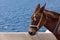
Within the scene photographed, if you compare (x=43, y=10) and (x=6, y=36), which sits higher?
(x=43, y=10)

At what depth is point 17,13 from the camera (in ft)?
22.1

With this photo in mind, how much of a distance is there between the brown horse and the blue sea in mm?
2510

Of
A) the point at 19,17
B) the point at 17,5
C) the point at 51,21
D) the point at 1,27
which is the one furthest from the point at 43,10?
the point at 17,5

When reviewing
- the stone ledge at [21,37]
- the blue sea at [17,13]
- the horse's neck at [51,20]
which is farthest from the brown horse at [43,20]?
the blue sea at [17,13]

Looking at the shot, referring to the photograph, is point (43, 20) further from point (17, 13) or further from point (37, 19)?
point (17, 13)

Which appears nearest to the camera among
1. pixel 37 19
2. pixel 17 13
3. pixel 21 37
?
pixel 37 19

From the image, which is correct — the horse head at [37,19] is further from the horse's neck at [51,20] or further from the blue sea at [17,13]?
the blue sea at [17,13]

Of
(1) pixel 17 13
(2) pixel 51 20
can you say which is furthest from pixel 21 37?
(1) pixel 17 13

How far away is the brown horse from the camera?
261cm

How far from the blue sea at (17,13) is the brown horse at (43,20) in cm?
251

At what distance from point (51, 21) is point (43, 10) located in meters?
0.22

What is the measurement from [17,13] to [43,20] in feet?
13.6

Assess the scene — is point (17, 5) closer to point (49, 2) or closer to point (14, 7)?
point (14, 7)

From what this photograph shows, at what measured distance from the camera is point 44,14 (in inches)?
104
